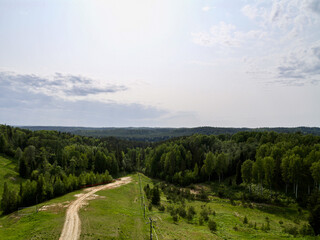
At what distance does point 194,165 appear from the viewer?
356ft

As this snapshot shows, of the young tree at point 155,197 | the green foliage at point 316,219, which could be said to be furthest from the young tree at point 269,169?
the young tree at point 155,197

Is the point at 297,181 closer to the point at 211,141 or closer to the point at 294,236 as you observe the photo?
the point at 294,236

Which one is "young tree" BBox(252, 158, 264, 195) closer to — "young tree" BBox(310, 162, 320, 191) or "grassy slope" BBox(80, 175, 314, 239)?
"grassy slope" BBox(80, 175, 314, 239)

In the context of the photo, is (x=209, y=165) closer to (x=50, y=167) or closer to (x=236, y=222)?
(x=236, y=222)

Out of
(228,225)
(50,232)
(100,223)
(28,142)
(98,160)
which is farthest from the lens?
(28,142)

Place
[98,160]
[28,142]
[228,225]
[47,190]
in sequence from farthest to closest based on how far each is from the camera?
[28,142], [98,160], [47,190], [228,225]

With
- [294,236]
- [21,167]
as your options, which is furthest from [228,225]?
[21,167]

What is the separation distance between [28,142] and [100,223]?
385 ft

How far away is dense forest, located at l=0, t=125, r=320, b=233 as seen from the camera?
5986 centimetres

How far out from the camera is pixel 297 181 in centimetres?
6250

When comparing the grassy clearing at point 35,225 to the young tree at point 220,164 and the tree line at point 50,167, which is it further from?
the young tree at point 220,164

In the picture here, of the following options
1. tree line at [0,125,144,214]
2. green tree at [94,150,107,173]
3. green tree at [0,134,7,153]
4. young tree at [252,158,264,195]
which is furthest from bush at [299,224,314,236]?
green tree at [0,134,7,153]

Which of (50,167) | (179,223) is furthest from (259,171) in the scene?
(50,167)

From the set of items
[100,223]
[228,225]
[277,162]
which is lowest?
[228,225]
